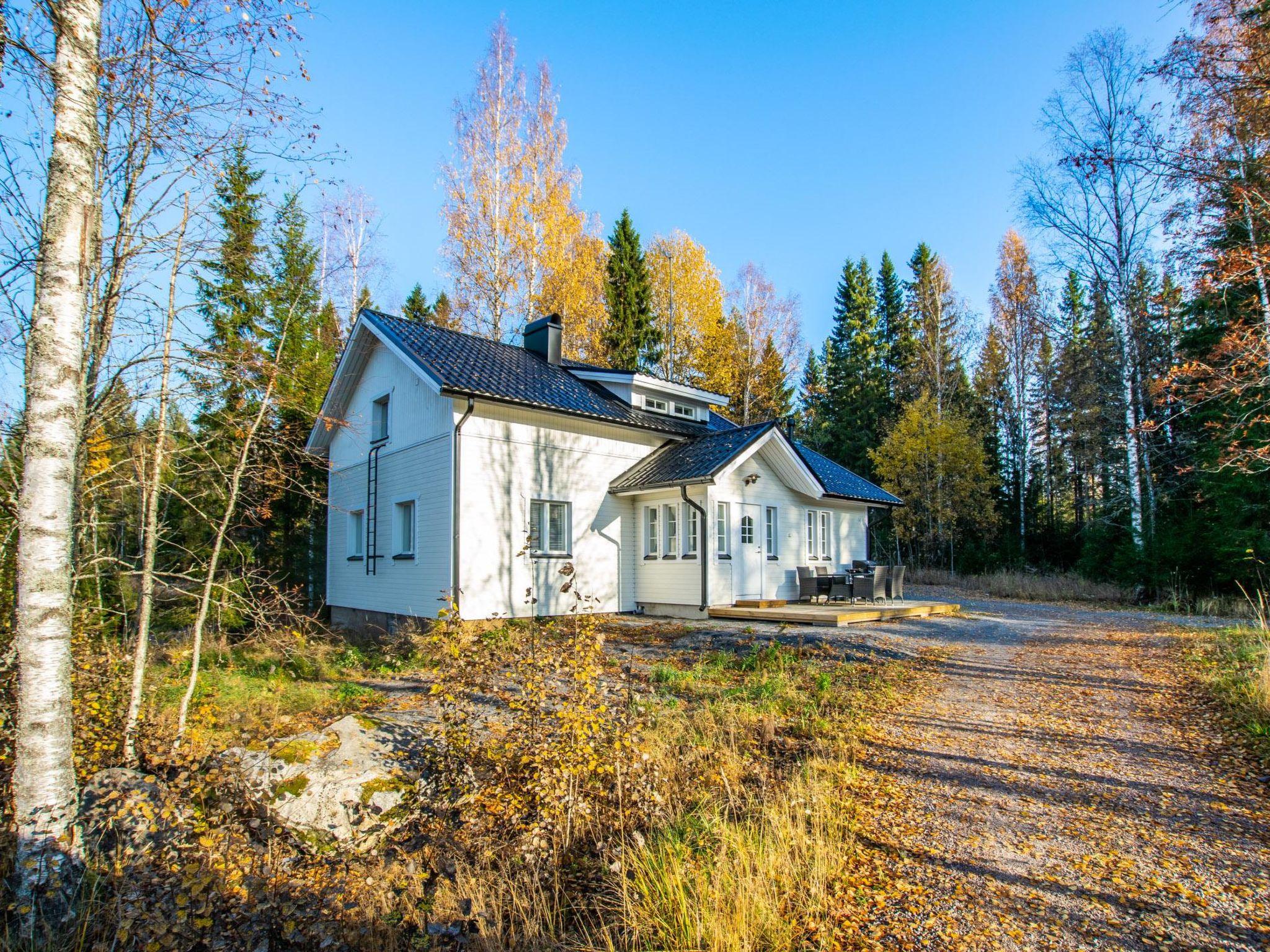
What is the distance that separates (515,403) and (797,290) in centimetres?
2076

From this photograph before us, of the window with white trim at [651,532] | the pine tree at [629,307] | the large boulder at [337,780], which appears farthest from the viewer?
the pine tree at [629,307]

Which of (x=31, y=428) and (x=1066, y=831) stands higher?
(x=31, y=428)

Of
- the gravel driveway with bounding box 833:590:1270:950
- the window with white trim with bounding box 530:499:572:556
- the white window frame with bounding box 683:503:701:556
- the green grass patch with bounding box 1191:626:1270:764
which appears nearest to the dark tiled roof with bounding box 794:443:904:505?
the white window frame with bounding box 683:503:701:556

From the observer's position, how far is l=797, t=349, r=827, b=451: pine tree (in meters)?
36.9

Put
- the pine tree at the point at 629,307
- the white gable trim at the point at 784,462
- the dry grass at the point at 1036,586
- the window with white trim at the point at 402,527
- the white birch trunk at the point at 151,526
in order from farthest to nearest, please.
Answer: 1. the pine tree at the point at 629,307
2. the dry grass at the point at 1036,586
3. the white gable trim at the point at 784,462
4. the window with white trim at the point at 402,527
5. the white birch trunk at the point at 151,526

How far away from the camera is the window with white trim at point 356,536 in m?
16.2

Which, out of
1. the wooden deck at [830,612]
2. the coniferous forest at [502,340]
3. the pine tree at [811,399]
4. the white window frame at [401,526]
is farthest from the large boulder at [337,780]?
the pine tree at [811,399]

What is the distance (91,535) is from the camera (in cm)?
567

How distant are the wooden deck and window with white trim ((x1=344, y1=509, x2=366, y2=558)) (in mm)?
8576

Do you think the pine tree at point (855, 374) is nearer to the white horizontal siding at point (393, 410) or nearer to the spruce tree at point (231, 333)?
the white horizontal siding at point (393, 410)

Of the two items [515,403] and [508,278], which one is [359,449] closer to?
[515,403]

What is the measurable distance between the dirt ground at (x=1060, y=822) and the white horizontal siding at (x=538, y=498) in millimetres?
6757

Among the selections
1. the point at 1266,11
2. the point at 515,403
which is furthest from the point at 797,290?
the point at 1266,11

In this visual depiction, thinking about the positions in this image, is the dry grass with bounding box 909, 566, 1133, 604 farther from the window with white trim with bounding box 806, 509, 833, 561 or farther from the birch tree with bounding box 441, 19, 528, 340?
the birch tree with bounding box 441, 19, 528, 340
